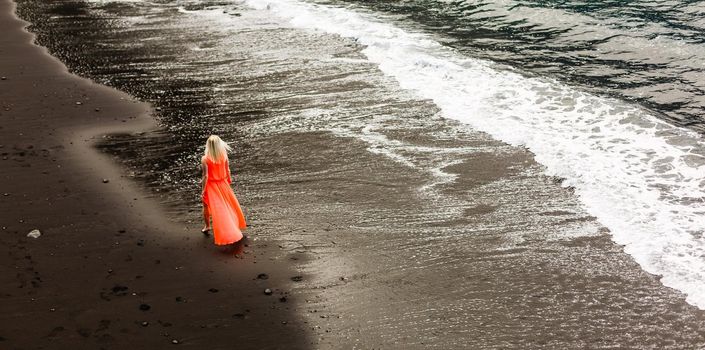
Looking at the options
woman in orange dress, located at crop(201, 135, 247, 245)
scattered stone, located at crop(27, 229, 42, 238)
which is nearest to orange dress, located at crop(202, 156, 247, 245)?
woman in orange dress, located at crop(201, 135, 247, 245)

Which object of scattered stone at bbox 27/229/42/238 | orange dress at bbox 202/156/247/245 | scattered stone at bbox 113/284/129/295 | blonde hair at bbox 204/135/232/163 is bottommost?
scattered stone at bbox 113/284/129/295

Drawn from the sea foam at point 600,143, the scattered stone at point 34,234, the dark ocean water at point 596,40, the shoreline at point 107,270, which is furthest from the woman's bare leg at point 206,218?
the dark ocean water at point 596,40

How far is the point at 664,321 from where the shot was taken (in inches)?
277

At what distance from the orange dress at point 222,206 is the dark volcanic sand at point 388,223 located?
296mm

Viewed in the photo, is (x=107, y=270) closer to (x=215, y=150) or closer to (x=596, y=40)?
(x=215, y=150)

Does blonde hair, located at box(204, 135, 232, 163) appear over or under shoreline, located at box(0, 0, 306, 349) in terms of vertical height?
over

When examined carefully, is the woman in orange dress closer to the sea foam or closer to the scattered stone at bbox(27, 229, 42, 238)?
the scattered stone at bbox(27, 229, 42, 238)

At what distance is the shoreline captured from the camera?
6875 millimetres

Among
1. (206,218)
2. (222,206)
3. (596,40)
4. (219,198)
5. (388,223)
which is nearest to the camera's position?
(222,206)

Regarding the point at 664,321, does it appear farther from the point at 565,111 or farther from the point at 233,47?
the point at 233,47

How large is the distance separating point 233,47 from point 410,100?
7.30 meters

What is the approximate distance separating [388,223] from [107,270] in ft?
12.6

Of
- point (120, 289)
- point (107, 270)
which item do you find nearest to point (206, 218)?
point (107, 270)

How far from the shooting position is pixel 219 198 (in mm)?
8750
